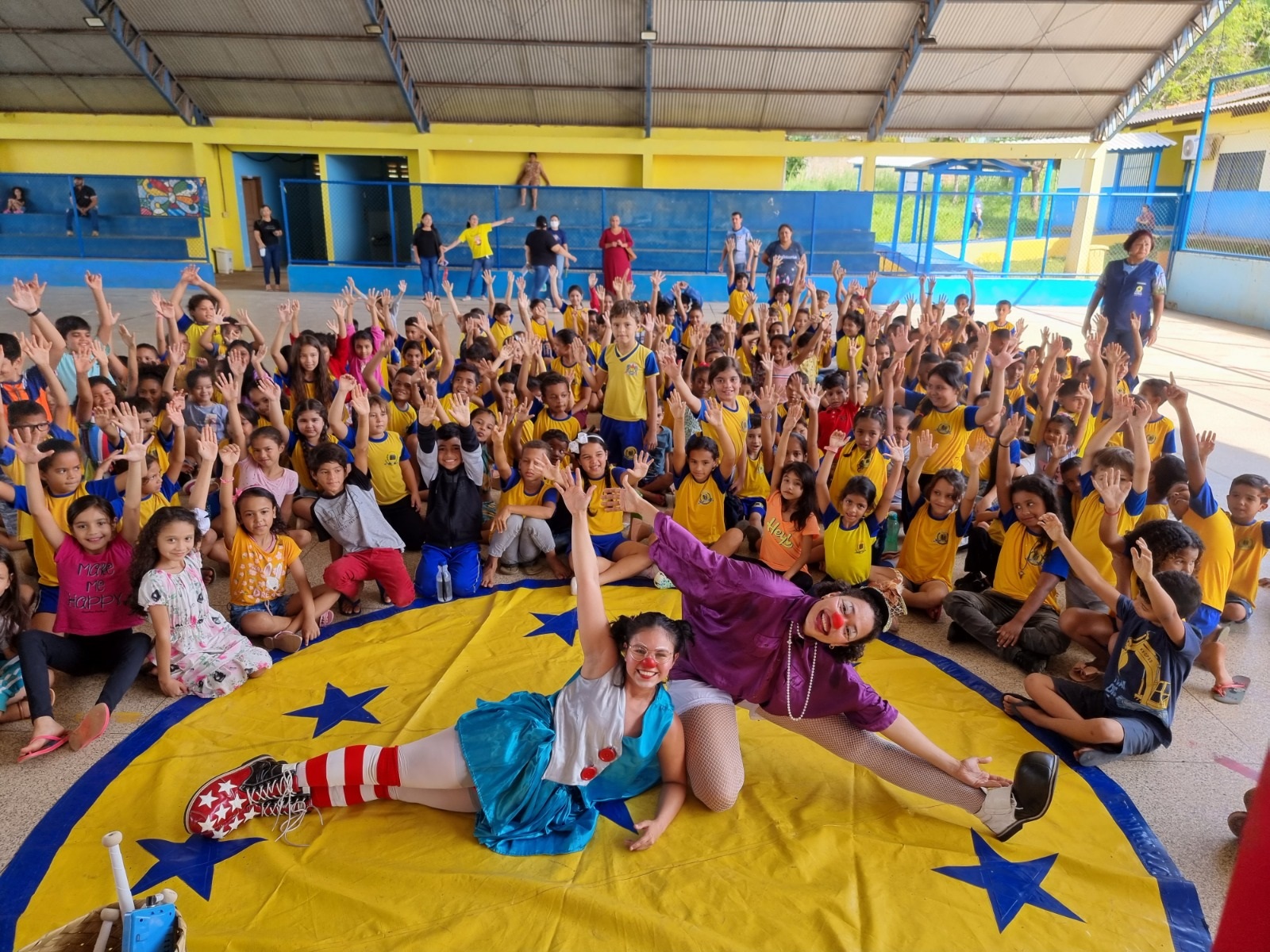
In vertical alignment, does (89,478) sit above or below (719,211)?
below

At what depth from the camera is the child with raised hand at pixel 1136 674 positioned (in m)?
3.20

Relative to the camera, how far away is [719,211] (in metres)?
17.1

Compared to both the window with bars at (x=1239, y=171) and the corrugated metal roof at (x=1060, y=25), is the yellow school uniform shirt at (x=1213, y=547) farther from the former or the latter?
the window with bars at (x=1239, y=171)

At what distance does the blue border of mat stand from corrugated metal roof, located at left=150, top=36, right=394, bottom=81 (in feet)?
50.7

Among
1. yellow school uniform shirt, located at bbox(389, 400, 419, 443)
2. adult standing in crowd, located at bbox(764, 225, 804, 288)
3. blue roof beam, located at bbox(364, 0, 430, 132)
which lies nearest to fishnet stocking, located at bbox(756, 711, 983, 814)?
yellow school uniform shirt, located at bbox(389, 400, 419, 443)

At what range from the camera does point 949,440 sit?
5.33m

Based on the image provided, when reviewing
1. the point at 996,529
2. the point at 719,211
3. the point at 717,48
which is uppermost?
the point at 717,48

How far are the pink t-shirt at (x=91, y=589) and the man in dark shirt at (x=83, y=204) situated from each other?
57.3 ft

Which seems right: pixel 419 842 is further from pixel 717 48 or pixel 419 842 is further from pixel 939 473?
pixel 717 48

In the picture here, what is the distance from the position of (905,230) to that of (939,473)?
27.1 meters

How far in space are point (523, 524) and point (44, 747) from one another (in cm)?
249

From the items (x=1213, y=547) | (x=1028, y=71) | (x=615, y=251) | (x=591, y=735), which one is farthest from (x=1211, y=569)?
(x=1028, y=71)

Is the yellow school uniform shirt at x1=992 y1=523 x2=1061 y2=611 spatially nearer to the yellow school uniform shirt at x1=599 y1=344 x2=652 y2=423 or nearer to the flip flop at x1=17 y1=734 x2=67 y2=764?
the yellow school uniform shirt at x1=599 y1=344 x2=652 y2=423

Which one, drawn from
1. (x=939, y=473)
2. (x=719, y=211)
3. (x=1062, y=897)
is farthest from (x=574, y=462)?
(x=719, y=211)
